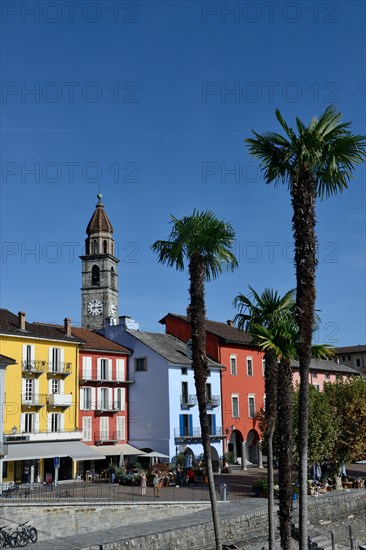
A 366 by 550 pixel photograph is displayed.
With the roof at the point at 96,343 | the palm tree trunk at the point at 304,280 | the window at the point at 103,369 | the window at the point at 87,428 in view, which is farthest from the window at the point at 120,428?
the palm tree trunk at the point at 304,280

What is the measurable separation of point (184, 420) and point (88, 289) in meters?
43.2

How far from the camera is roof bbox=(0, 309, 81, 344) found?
1650 inches

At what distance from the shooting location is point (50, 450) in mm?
40688

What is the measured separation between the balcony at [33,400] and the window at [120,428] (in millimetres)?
8218

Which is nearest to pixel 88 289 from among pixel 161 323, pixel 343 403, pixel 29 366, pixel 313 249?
pixel 161 323

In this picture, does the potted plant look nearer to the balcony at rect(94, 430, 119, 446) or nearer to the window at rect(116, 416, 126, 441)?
the balcony at rect(94, 430, 119, 446)

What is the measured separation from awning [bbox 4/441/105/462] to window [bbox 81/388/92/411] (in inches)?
121

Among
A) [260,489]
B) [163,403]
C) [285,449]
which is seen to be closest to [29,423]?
[163,403]

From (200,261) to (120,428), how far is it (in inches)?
1324

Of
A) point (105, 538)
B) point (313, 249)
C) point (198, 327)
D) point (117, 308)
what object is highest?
point (117, 308)

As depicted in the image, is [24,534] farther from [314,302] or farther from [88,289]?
[88,289]

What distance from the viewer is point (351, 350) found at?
97.1m

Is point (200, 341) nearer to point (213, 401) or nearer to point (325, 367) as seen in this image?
point (213, 401)

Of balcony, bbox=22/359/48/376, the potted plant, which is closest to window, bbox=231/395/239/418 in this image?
the potted plant
